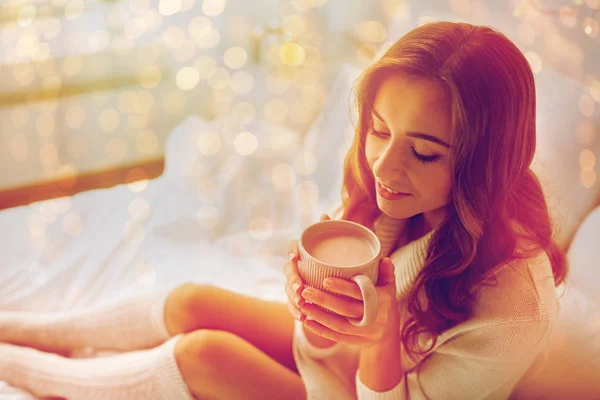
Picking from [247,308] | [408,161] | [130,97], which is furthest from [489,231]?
[130,97]

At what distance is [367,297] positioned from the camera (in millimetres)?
565

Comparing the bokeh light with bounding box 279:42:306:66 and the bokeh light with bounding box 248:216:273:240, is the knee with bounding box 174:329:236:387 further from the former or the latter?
the bokeh light with bounding box 279:42:306:66

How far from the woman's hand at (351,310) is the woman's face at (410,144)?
90mm

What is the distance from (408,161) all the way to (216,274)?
625 millimetres

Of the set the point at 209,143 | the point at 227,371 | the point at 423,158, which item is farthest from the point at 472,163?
the point at 209,143

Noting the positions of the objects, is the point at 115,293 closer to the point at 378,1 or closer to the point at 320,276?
the point at 320,276

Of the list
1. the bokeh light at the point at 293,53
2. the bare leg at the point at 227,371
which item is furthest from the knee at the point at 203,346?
the bokeh light at the point at 293,53

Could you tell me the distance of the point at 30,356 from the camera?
95cm

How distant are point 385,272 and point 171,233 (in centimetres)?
73

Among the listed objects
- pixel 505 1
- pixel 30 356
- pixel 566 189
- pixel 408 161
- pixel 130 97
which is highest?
pixel 505 1

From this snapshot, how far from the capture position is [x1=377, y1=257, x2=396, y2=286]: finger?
0.64 meters

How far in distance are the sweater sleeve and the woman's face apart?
18cm

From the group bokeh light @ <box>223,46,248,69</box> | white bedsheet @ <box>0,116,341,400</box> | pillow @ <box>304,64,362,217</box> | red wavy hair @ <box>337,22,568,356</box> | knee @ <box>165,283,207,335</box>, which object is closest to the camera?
red wavy hair @ <box>337,22,568,356</box>

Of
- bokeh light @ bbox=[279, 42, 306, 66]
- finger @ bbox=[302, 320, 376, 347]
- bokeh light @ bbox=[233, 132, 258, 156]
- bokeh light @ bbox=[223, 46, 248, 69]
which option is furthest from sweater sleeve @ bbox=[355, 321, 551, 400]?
bokeh light @ bbox=[223, 46, 248, 69]
